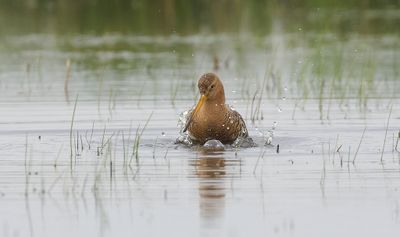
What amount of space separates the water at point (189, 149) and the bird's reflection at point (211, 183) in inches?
0.6

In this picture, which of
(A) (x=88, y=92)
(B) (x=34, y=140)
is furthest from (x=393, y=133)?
(A) (x=88, y=92)

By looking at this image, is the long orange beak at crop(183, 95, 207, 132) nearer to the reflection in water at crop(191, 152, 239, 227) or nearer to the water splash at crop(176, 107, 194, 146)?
the water splash at crop(176, 107, 194, 146)

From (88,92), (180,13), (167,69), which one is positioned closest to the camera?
(88,92)

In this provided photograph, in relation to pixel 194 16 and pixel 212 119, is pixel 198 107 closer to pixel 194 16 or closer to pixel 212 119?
pixel 212 119

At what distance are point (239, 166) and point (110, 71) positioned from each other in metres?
9.13

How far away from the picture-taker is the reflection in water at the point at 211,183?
8.29 metres

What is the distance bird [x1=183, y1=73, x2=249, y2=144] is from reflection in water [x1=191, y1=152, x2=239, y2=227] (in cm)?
69

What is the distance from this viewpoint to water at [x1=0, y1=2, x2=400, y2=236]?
8.18 m

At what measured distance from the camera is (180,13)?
27875 millimetres

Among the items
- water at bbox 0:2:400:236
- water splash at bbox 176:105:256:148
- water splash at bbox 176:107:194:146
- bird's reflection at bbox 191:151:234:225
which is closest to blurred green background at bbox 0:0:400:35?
water at bbox 0:2:400:236

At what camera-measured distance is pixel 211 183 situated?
31.3ft

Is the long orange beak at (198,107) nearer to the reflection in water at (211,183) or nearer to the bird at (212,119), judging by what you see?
the bird at (212,119)

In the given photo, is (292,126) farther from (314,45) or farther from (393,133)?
(314,45)

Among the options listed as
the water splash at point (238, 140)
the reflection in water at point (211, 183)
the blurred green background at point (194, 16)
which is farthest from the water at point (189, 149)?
the blurred green background at point (194, 16)
